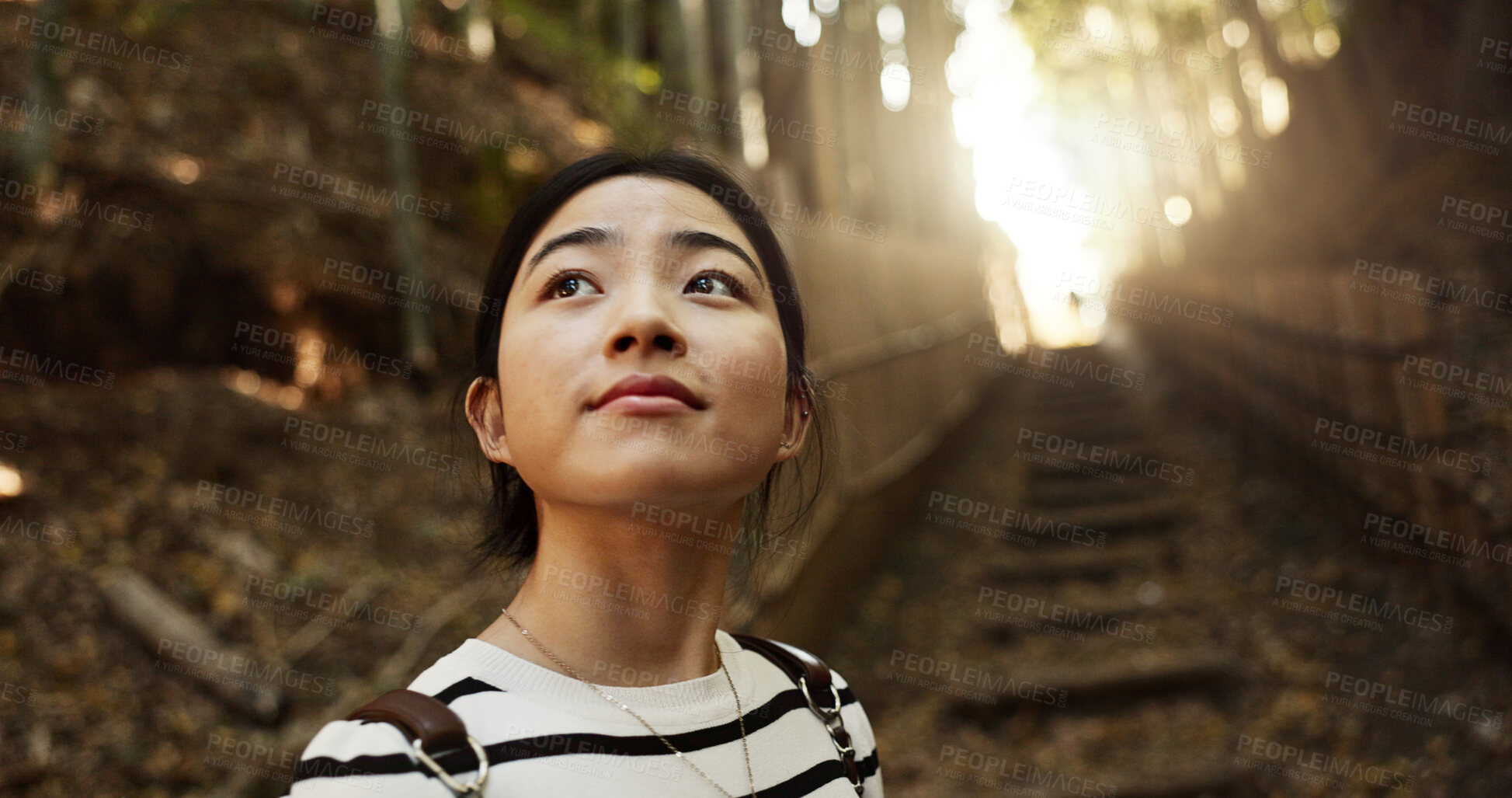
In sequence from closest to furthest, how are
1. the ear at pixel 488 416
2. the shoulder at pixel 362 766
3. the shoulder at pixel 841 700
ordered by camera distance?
the shoulder at pixel 362 766
the ear at pixel 488 416
the shoulder at pixel 841 700

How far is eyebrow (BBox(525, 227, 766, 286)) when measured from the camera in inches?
49.1

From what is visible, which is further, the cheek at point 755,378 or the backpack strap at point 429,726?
the cheek at point 755,378

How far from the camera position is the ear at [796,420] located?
1.42 meters

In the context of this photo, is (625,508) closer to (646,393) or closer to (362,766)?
(646,393)

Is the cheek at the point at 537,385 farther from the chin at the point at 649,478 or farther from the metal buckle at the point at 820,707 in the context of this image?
the metal buckle at the point at 820,707

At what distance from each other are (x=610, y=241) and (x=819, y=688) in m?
0.78

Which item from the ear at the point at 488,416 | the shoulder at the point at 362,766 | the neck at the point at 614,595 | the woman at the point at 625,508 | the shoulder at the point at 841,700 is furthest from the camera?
the shoulder at the point at 841,700

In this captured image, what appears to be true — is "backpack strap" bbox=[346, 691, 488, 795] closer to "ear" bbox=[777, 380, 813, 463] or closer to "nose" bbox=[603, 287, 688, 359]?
"nose" bbox=[603, 287, 688, 359]

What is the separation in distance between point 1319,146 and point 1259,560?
13.8 ft

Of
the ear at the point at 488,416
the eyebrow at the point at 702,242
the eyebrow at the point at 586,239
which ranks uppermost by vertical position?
the eyebrow at the point at 702,242

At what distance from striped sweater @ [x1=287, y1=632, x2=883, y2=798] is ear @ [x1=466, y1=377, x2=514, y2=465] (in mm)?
284

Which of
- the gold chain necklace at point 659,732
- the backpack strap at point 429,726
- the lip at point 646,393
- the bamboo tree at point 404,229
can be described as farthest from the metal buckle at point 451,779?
the bamboo tree at point 404,229

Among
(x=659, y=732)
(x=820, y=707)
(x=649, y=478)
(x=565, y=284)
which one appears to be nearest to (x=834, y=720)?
(x=820, y=707)

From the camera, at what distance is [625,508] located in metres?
1.13
